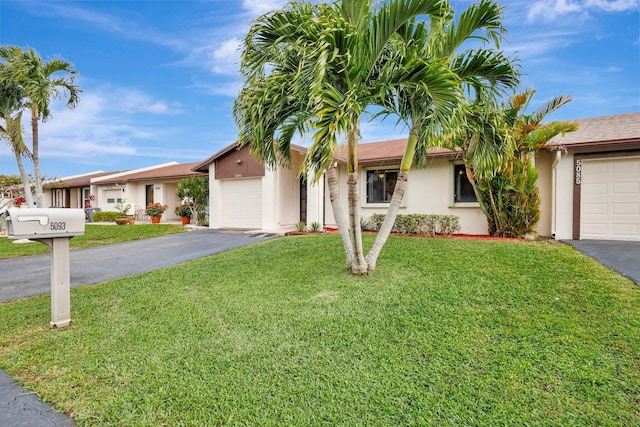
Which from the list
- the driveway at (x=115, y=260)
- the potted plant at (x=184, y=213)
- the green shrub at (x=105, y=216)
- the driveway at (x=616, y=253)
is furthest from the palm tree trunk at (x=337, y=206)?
the green shrub at (x=105, y=216)

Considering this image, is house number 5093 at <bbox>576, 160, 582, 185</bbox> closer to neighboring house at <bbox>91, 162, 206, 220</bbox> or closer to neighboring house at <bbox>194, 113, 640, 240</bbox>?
neighboring house at <bbox>194, 113, 640, 240</bbox>

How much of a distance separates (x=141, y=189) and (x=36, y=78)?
12.0 meters

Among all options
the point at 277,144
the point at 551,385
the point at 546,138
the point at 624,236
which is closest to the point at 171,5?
the point at 277,144

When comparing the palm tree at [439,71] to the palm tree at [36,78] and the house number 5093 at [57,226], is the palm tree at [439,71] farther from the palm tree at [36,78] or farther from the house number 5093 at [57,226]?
the palm tree at [36,78]

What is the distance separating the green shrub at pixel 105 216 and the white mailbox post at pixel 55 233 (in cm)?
2026

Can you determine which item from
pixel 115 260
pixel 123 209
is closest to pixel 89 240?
pixel 115 260

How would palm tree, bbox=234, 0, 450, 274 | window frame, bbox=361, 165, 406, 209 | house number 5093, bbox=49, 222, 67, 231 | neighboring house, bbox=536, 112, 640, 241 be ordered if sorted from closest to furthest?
house number 5093, bbox=49, 222, 67, 231 < palm tree, bbox=234, 0, 450, 274 < neighboring house, bbox=536, 112, 640, 241 < window frame, bbox=361, 165, 406, 209

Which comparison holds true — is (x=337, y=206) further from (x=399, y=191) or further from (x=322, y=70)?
(x=322, y=70)

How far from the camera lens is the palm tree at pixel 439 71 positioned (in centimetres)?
457

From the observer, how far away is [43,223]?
3783mm

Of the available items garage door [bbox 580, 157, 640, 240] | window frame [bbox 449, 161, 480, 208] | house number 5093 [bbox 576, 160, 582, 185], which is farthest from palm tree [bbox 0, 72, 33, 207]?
garage door [bbox 580, 157, 640, 240]

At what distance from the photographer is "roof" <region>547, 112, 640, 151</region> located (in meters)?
8.79

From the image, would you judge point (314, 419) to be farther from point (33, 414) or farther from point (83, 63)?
point (83, 63)

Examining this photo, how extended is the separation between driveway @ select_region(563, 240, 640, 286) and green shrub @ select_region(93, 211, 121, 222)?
24.9 metres
